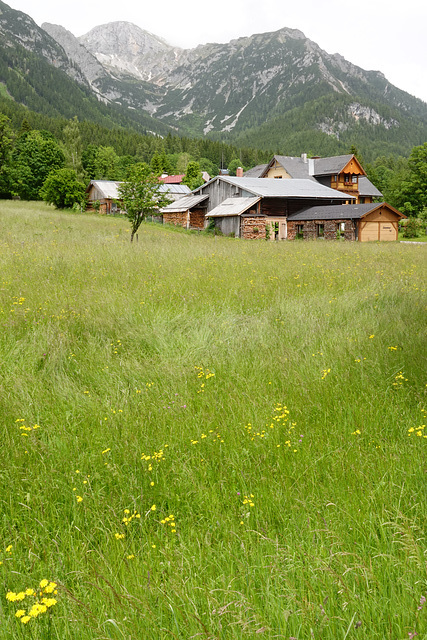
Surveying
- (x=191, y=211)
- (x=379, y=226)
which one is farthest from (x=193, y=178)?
(x=379, y=226)

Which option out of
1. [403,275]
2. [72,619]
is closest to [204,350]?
[72,619]

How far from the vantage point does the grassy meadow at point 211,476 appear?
1.78 m

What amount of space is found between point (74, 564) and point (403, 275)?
10710mm

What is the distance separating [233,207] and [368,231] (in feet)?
43.9

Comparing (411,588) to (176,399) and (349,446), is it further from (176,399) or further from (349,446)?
(176,399)

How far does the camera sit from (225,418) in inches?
141

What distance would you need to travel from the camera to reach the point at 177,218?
170ft

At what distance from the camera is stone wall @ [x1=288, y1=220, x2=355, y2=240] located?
4050 centimetres

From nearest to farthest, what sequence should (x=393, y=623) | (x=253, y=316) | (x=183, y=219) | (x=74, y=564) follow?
(x=393, y=623) → (x=74, y=564) → (x=253, y=316) → (x=183, y=219)

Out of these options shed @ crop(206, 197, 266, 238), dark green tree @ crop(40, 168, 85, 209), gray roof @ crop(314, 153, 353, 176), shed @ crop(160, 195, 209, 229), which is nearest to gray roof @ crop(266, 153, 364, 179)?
gray roof @ crop(314, 153, 353, 176)

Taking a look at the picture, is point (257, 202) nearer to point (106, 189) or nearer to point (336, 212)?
point (336, 212)

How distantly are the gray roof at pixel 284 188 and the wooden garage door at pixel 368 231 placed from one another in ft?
20.1

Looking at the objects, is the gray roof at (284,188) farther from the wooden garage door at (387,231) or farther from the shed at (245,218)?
the wooden garage door at (387,231)

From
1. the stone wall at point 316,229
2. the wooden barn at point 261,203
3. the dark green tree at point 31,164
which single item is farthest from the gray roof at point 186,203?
the dark green tree at point 31,164
